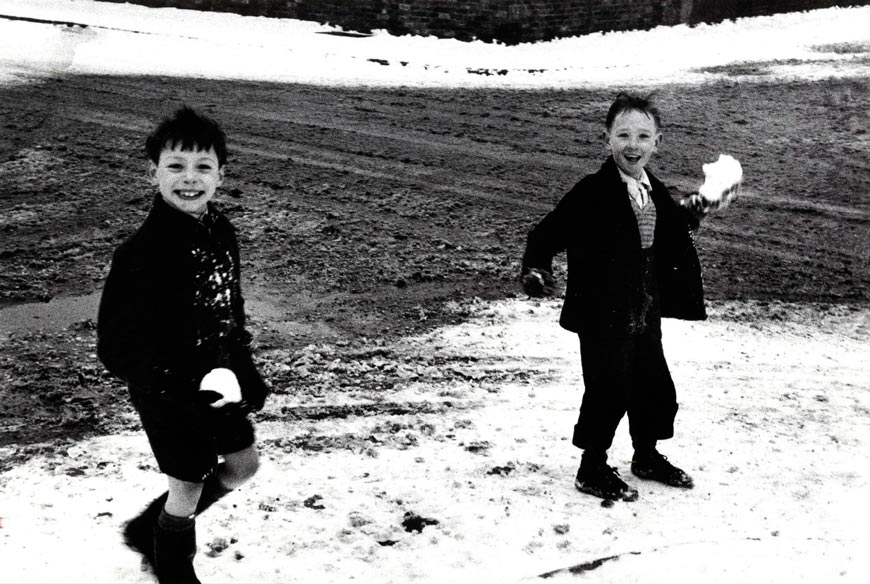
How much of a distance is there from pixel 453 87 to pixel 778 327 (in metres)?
5.49

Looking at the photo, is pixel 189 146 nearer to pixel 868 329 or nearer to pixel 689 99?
pixel 868 329

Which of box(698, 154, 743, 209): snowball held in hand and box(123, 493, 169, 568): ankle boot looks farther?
box(698, 154, 743, 209): snowball held in hand

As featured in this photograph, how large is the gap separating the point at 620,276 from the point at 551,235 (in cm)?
29

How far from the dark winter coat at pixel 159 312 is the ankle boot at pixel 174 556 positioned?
0.45 metres

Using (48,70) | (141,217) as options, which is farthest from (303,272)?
(48,70)

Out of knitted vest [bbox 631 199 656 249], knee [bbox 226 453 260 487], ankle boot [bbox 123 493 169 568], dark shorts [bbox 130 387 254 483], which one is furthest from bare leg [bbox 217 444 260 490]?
knitted vest [bbox 631 199 656 249]

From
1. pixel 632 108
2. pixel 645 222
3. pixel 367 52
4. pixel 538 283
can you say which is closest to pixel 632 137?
pixel 632 108

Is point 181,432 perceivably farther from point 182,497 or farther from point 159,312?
point 159,312

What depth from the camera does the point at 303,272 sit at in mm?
6289

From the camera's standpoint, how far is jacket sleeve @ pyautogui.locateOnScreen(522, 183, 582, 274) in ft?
12.4

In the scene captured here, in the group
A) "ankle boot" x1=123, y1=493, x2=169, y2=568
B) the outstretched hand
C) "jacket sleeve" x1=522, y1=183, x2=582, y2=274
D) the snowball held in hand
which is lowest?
"ankle boot" x1=123, y1=493, x2=169, y2=568

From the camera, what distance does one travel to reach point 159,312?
9.72ft

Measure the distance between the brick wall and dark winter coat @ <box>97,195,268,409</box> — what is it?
392 inches

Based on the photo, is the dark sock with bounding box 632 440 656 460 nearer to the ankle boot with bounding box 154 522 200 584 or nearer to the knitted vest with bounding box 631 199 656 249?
the knitted vest with bounding box 631 199 656 249
